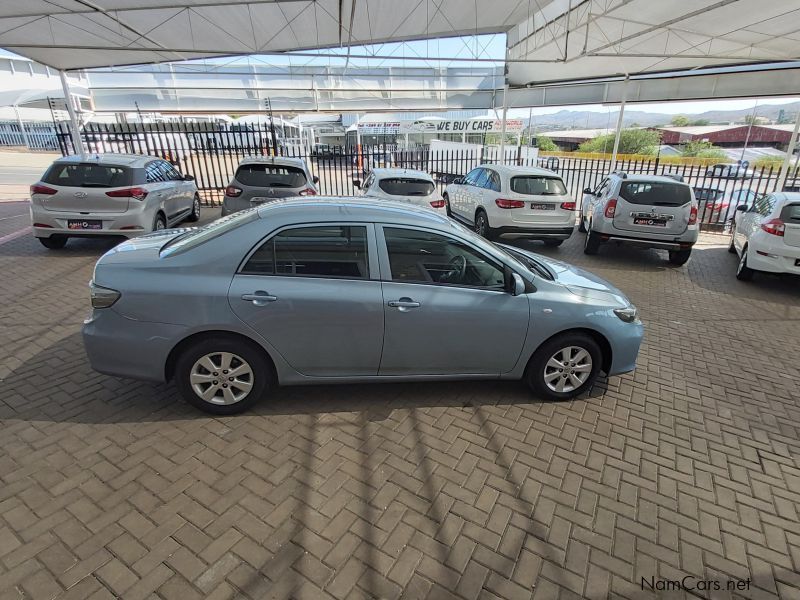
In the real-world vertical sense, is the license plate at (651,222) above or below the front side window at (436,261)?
below

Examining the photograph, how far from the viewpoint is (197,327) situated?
3.11 meters

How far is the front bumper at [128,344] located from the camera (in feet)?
10.2

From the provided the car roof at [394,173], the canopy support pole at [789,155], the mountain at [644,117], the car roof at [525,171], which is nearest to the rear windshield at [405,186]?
the car roof at [394,173]

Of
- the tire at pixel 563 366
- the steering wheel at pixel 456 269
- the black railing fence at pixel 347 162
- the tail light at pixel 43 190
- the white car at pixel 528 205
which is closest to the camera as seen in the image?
the steering wheel at pixel 456 269

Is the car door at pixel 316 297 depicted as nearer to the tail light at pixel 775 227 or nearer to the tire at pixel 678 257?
the tail light at pixel 775 227

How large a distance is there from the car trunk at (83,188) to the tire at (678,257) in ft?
32.2

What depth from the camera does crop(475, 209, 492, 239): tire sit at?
8.97 metres

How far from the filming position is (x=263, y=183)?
8484 millimetres

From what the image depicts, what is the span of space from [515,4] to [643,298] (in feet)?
35.1

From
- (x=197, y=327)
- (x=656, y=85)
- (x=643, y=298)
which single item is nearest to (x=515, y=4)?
(x=656, y=85)

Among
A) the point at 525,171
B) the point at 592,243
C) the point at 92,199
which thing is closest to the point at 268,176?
the point at 92,199

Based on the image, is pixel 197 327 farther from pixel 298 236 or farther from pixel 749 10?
pixel 749 10

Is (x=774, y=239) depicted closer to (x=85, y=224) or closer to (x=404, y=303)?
(x=404, y=303)

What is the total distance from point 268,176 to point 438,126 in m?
29.0
